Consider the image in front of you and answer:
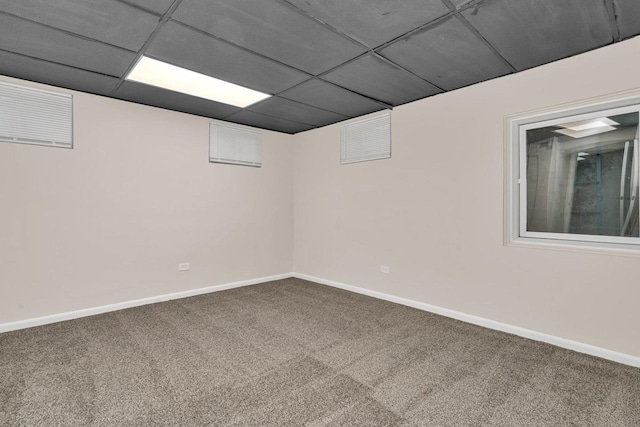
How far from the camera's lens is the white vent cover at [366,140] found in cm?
418

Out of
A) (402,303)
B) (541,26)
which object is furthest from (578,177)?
(402,303)

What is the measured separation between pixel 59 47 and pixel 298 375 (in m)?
3.23

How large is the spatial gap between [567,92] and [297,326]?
3.35 m

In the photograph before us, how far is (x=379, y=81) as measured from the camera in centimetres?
323

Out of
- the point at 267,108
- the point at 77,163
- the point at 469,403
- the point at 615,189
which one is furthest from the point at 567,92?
the point at 77,163

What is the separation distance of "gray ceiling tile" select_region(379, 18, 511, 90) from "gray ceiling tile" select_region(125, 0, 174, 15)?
1.63 meters

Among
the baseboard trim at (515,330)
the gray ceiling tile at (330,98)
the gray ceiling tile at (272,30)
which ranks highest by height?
the gray ceiling tile at (330,98)

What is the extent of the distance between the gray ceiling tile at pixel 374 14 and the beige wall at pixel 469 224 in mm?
1459

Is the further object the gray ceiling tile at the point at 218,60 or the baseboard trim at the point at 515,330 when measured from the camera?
the baseboard trim at the point at 515,330

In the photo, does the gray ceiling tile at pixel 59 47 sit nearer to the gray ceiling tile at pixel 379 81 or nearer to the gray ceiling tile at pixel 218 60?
the gray ceiling tile at pixel 218 60

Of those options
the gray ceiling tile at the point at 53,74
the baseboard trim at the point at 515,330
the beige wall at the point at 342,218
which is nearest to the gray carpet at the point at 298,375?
the baseboard trim at the point at 515,330

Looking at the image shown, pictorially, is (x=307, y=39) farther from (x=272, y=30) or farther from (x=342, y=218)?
(x=342, y=218)

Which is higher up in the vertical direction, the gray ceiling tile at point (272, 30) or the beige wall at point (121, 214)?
the gray ceiling tile at point (272, 30)

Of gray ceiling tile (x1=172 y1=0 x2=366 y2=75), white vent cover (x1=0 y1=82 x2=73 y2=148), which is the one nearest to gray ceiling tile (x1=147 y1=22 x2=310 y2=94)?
gray ceiling tile (x1=172 y1=0 x2=366 y2=75)
